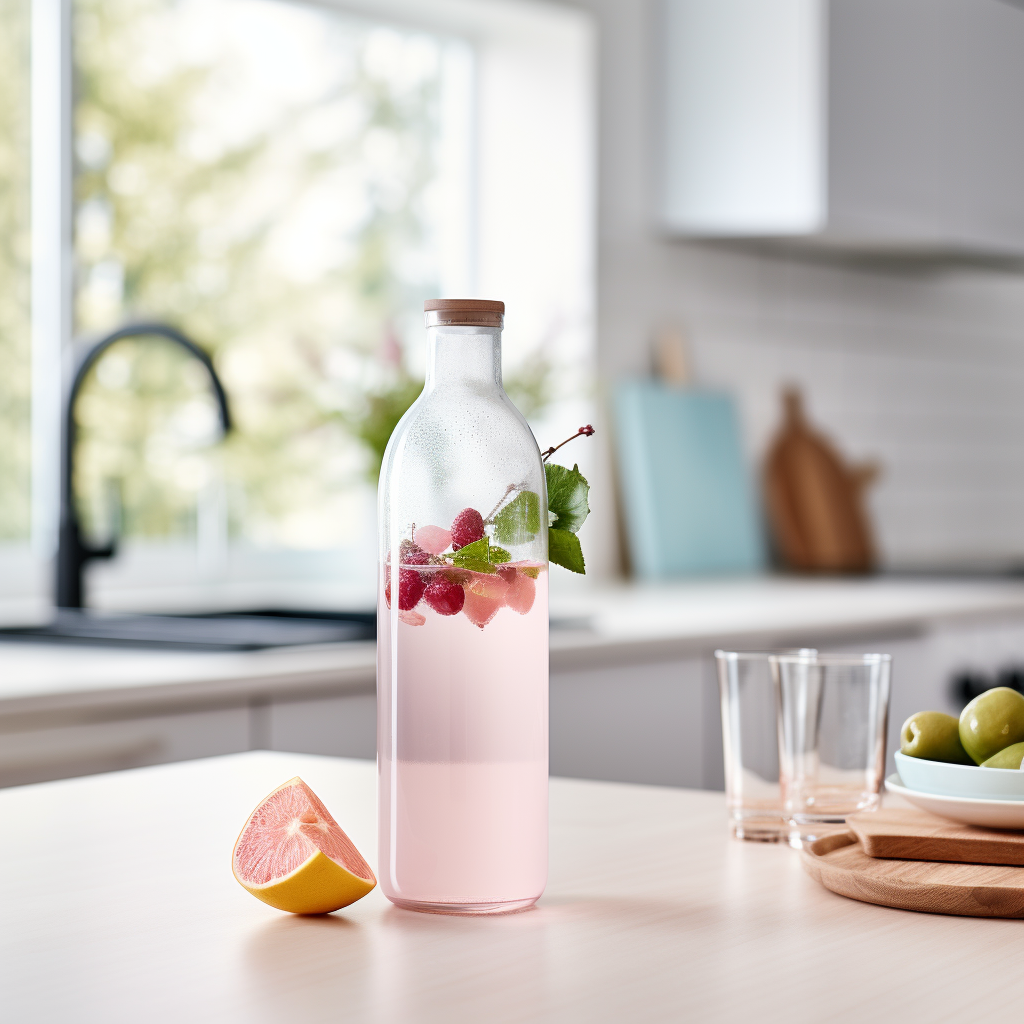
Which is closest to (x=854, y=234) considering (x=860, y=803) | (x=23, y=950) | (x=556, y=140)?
(x=556, y=140)

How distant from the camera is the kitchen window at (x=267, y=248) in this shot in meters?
2.65

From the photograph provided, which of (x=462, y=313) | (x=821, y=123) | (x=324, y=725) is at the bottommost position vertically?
(x=324, y=725)

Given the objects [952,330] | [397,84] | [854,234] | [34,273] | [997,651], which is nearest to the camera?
[34,273]

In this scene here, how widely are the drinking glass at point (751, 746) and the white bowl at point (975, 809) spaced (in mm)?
84

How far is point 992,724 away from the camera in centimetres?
94

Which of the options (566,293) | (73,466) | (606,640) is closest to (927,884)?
(606,640)

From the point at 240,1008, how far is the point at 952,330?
3.96m

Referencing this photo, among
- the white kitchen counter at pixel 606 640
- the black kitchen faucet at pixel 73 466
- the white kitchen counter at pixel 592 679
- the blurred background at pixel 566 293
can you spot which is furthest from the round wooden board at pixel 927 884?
the black kitchen faucet at pixel 73 466

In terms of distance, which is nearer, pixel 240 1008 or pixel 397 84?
pixel 240 1008

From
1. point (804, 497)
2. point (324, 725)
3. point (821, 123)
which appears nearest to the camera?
point (324, 725)

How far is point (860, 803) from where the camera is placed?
3.19 ft

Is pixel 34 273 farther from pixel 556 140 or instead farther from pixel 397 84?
pixel 556 140

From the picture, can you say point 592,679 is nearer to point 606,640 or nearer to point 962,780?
point 606,640

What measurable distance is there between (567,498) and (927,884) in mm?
265
